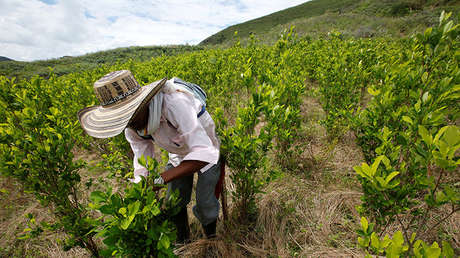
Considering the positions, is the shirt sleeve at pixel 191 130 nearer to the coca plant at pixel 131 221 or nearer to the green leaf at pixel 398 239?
the coca plant at pixel 131 221

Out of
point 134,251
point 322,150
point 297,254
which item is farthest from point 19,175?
point 322,150

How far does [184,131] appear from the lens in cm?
146

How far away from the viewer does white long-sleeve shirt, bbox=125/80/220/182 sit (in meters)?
1.41

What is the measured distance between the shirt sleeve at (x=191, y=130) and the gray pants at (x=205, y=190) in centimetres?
42

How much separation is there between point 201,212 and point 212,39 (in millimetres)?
62695

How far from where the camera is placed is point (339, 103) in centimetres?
362

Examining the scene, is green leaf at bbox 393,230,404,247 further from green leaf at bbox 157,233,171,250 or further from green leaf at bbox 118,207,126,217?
green leaf at bbox 118,207,126,217

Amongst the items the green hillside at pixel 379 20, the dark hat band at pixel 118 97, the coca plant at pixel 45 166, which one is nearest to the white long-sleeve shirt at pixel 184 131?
the dark hat band at pixel 118 97

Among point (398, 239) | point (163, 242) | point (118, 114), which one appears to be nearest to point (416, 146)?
point (398, 239)

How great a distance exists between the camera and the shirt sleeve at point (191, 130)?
139 centimetres

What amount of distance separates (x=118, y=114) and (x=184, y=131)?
18.8 inches

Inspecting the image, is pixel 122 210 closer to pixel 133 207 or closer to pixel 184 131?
pixel 133 207

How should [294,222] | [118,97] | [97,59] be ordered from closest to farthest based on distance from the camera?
1. [118,97]
2. [294,222]
3. [97,59]

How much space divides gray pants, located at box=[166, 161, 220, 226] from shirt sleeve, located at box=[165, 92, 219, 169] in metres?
0.42
